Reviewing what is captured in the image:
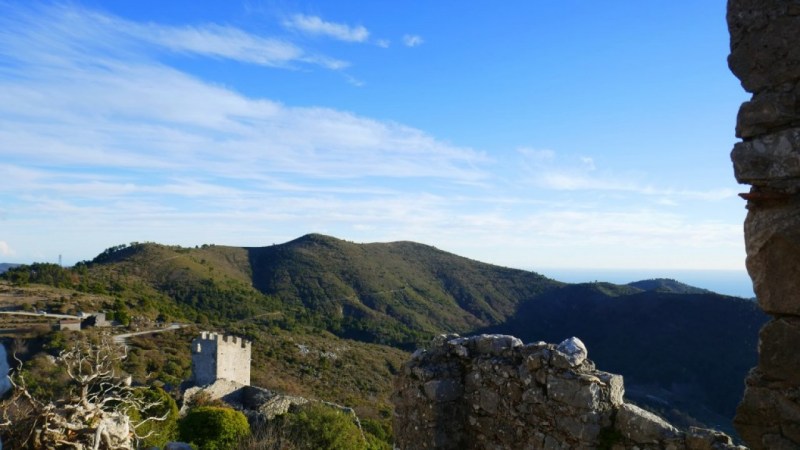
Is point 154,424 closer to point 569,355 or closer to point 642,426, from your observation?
point 569,355

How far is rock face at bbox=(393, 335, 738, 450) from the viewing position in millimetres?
4117

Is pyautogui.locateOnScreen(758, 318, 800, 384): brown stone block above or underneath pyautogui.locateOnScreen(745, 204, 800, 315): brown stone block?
underneath

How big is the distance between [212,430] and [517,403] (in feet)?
48.2

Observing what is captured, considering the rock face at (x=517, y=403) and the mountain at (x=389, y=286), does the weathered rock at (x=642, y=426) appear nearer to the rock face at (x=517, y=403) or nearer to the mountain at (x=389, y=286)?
the rock face at (x=517, y=403)

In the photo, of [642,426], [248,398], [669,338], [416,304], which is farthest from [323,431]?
[416,304]

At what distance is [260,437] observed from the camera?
A: 1828 centimetres

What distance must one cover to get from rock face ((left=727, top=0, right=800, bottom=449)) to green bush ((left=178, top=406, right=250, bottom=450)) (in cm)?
1626

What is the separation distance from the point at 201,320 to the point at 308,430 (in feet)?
94.0

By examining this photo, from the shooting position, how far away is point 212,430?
678 inches

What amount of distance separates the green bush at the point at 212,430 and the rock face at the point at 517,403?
13.3 metres

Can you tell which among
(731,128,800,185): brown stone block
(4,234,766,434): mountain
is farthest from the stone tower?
(731,128,800,185): brown stone block

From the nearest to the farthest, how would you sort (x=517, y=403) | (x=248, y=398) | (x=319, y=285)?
1. (x=517, y=403)
2. (x=248, y=398)
3. (x=319, y=285)

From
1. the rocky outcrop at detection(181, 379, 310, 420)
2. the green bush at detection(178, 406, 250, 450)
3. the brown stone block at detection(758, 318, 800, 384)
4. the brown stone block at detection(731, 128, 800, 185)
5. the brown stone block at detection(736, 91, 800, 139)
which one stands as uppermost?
the brown stone block at detection(736, 91, 800, 139)

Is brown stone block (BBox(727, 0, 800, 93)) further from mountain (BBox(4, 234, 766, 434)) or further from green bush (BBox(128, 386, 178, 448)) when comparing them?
mountain (BBox(4, 234, 766, 434))
